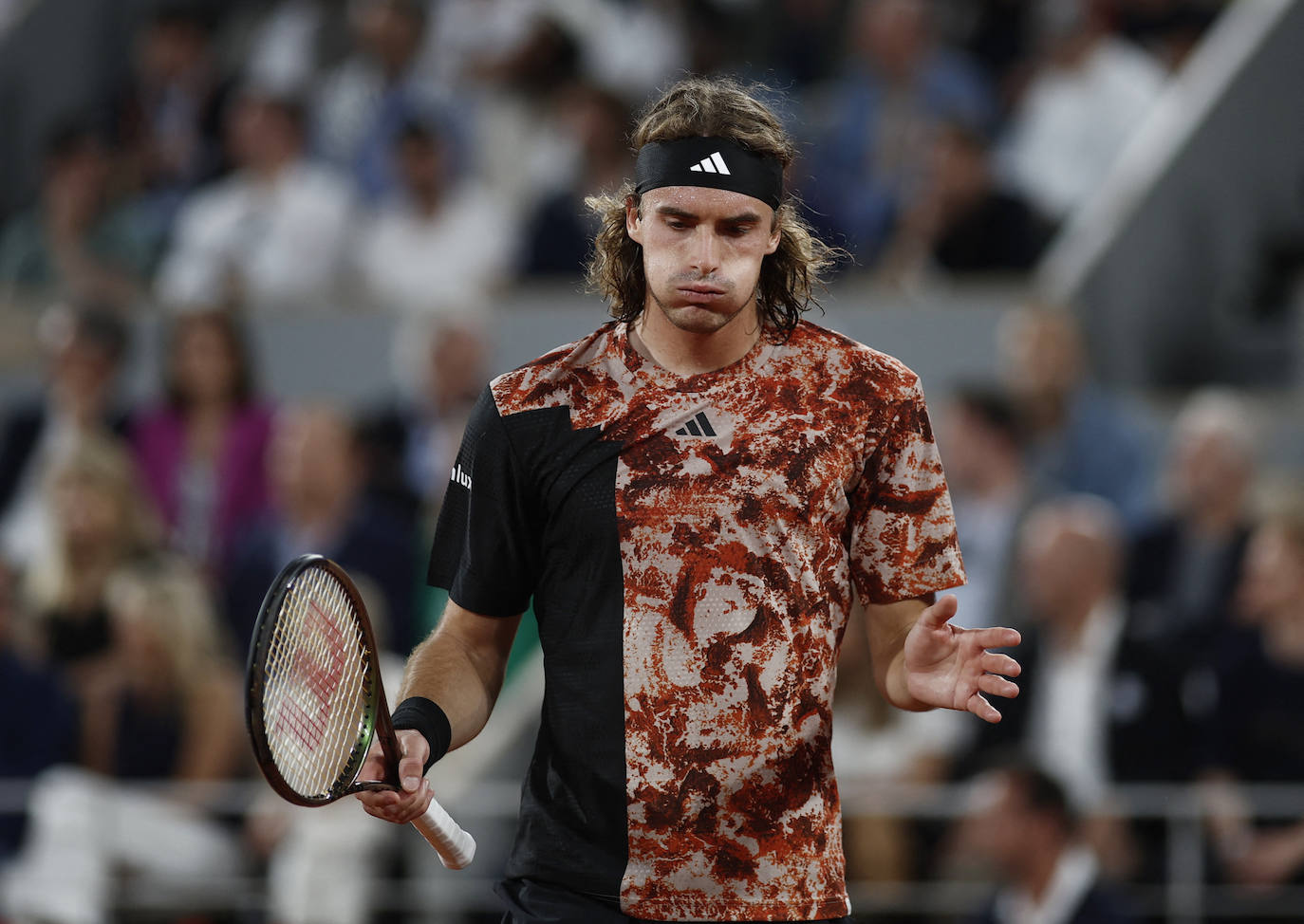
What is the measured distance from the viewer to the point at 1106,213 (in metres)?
8.41

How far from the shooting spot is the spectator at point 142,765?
6.86 meters

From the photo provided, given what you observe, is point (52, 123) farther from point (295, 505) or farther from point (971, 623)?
point (971, 623)

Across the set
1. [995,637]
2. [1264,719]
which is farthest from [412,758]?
[1264,719]

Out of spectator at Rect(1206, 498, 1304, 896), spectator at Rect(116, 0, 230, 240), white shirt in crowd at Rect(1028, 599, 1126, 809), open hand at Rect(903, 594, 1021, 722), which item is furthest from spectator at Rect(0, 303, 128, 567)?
open hand at Rect(903, 594, 1021, 722)

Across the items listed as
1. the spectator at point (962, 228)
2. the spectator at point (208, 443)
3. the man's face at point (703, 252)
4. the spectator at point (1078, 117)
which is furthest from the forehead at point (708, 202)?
the spectator at point (1078, 117)

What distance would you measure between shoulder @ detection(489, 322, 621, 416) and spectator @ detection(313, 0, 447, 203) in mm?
6328

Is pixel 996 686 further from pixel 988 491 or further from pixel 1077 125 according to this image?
pixel 1077 125

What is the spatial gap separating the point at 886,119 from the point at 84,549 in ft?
12.7

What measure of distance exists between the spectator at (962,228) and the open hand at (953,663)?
5.42 metres

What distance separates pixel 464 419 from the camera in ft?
25.6

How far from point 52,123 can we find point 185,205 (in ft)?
4.77

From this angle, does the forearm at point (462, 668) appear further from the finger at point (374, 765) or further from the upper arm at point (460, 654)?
the finger at point (374, 765)

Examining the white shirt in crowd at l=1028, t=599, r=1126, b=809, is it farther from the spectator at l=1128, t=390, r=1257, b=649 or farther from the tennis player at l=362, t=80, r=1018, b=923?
the tennis player at l=362, t=80, r=1018, b=923

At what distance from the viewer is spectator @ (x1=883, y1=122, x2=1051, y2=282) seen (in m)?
8.25
